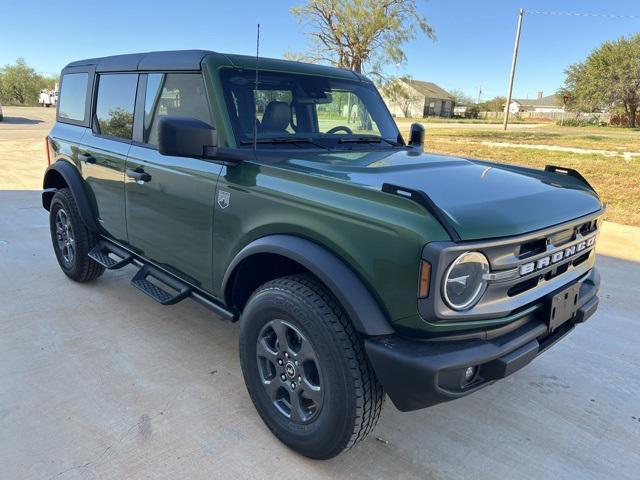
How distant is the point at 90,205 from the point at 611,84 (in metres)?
54.8

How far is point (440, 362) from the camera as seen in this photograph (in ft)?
6.38

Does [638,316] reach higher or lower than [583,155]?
lower

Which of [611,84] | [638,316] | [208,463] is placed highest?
[611,84]

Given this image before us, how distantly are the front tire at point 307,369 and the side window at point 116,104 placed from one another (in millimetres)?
1963

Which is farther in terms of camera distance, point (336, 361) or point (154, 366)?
point (154, 366)

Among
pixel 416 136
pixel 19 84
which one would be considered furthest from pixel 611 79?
pixel 19 84

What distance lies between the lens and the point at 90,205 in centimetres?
422

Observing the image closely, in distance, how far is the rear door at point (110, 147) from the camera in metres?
3.70

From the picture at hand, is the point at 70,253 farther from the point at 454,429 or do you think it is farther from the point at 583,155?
the point at 583,155

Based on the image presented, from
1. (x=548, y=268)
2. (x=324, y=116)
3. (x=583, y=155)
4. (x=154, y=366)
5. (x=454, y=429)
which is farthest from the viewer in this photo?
(x=583, y=155)

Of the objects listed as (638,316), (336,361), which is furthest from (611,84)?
(336,361)

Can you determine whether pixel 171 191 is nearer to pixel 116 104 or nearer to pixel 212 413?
pixel 116 104

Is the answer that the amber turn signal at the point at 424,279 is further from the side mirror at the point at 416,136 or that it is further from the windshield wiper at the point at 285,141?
the side mirror at the point at 416,136

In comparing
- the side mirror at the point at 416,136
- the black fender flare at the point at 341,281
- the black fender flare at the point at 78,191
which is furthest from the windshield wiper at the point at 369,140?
the black fender flare at the point at 78,191
